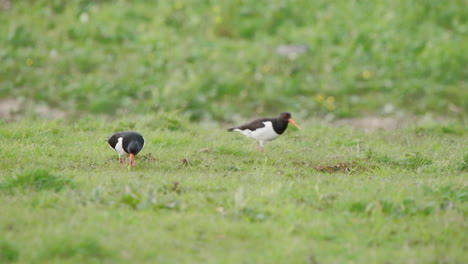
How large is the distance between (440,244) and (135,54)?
1240 cm

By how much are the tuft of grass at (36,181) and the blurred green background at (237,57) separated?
290 inches

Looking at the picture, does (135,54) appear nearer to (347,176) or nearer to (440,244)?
(347,176)

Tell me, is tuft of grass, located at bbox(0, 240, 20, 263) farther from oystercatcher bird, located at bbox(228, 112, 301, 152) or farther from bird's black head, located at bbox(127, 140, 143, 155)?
oystercatcher bird, located at bbox(228, 112, 301, 152)

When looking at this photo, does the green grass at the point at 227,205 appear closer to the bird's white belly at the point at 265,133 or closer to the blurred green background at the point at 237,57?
the bird's white belly at the point at 265,133

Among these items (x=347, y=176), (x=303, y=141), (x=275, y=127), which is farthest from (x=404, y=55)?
(x=347, y=176)

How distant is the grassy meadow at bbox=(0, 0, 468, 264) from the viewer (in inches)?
222

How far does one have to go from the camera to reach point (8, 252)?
200 inches

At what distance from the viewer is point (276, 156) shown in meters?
9.38

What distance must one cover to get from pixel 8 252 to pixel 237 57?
38.7ft

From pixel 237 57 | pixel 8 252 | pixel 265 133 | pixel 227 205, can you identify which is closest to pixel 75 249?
pixel 8 252

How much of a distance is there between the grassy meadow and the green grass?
0.08 ft

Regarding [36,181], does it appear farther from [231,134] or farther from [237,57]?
[237,57]

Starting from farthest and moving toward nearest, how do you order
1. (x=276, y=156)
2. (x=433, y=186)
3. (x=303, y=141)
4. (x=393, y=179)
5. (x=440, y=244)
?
(x=303, y=141), (x=276, y=156), (x=393, y=179), (x=433, y=186), (x=440, y=244)

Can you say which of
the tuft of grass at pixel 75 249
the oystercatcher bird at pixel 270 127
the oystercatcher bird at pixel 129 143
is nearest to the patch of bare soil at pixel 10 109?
the oystercatcher bird at pixel 129 143
